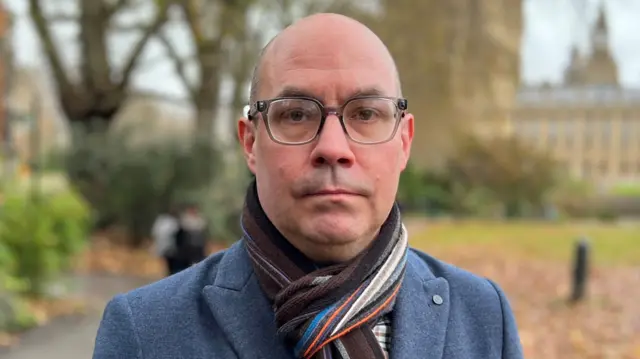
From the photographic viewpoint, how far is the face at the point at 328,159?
1.52 m

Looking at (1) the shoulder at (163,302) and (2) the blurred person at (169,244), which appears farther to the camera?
(2) the blurred person at (169,244)

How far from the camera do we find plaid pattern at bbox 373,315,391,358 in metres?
1.66

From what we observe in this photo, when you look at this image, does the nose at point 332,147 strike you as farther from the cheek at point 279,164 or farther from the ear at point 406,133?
the ear at point 406,133

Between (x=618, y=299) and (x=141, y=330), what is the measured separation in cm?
1011

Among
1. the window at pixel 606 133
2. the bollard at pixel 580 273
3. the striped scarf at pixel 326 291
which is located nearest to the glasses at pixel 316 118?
the striped scarf at pixel 326 291

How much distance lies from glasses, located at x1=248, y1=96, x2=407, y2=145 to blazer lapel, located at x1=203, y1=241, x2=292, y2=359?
1.19 feet

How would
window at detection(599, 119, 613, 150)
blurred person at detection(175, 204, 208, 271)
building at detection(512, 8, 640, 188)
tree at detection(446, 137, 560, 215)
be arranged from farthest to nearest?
window at detection(599, 119, 613, 150)
building at detection(512, 8, 640, 188)
tree at detection(446, 137, 560, 215)
blurred person at detection(175, 204, 208, 271)

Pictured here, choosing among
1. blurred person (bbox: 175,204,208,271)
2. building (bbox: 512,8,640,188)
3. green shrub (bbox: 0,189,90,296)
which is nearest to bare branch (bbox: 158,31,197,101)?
blurred person (bbox: 175,204,208,271)

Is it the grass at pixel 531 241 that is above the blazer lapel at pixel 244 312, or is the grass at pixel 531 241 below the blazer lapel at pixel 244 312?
below

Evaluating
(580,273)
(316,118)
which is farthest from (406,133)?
(580,273)

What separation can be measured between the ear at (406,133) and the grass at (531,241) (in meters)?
14.5

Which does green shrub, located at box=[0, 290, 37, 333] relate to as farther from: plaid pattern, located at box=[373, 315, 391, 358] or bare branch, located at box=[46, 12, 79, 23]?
bare branch, located at box=[46, 12, 79, 23]

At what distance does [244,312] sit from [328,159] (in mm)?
415

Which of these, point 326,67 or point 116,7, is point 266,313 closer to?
point 326,67
